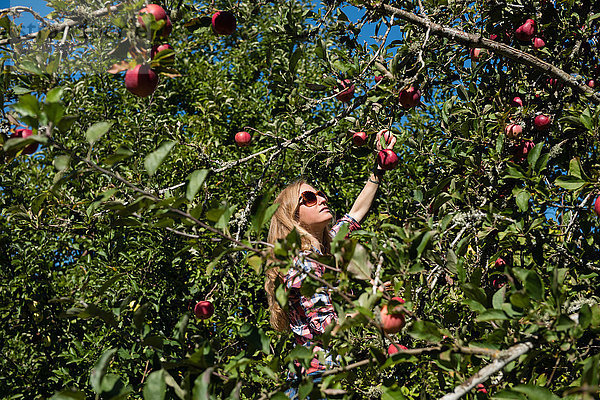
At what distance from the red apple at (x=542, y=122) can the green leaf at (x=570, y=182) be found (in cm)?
61

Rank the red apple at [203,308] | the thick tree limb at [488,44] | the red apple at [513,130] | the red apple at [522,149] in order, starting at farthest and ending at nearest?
the red apple at [203,308]
the red apple at [522,149]
the red apple at [513,130]
the thick tree limb at [488,44]

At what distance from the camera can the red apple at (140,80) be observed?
138 centimetres

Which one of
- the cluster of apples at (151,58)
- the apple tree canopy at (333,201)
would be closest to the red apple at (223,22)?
the apple tree canopy at (333,201)

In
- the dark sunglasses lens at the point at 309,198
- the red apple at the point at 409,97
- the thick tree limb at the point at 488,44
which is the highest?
the thick tree limb at the point at 488,44

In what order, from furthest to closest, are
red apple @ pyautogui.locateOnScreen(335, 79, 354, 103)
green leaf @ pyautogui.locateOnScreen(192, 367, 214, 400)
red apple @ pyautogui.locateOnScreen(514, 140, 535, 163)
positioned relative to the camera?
red apple @ pyautogui.locateOnScreen(514, 140, 535, 163), red apple @ pyautogui.locateOnScreen(335, 79, 354, 103), green leaf @ pyautogui.locateOnScreen(192, 367, 214, 400)

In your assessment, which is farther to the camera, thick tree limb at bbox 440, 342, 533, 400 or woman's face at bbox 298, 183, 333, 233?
woman's face at bbox 298, 183, 333, 233

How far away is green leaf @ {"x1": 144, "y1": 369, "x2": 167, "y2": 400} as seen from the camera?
2.81 ft

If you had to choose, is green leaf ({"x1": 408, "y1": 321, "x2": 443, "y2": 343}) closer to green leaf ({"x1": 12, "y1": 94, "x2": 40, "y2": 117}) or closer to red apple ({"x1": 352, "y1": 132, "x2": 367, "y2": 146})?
green leaf ({"x1": 12, "y1": 94, "x2": 40, "y2": 117})

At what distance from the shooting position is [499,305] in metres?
1.05

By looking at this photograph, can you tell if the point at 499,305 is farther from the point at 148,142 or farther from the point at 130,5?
the point at 148,142

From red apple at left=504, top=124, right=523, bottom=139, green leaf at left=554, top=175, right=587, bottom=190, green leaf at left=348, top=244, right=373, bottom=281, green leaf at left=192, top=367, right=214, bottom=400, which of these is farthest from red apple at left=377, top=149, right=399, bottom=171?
green leaf at left=192, top=367, right=214, bottom=400

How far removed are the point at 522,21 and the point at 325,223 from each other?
1.16 m

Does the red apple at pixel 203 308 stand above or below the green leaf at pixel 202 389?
below

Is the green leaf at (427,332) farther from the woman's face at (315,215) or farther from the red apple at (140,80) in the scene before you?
the woman's face at (315,215)
